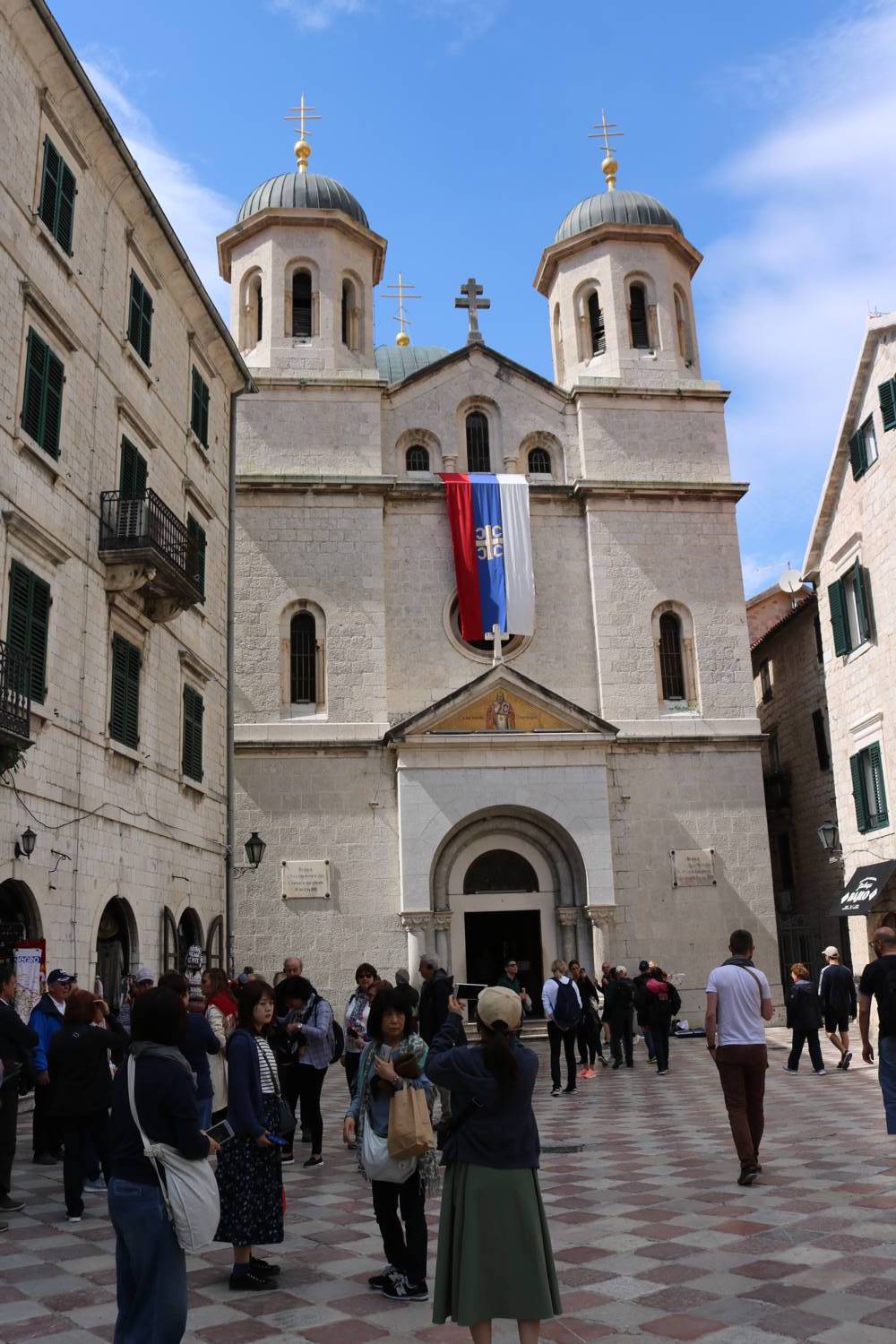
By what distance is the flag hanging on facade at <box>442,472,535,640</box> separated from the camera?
27484 mm

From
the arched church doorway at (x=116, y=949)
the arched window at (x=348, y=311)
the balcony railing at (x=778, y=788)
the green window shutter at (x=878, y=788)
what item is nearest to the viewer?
the arched church doorway at (x=116, y=949)

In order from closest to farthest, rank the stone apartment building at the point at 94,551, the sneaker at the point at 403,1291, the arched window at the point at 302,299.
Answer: the sneaker at the point at 403,1291
the stone apartment building at the point at 94,551
the arched window at the point at 302,299

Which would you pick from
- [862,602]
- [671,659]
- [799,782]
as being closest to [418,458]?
[671,659]

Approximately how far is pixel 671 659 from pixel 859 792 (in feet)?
19.9

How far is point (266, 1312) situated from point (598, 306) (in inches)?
1139

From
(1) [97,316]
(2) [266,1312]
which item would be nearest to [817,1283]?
(2) [266,1312]

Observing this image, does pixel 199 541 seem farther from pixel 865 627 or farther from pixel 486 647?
pixel 865 627

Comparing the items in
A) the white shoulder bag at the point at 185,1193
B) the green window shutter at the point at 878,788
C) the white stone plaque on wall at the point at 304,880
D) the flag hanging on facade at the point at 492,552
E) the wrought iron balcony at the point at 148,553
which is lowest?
the white shoulder bag at the point at 185,1193

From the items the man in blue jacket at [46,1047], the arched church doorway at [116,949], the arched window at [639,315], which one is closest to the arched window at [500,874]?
the arched church doorway at [116,949]

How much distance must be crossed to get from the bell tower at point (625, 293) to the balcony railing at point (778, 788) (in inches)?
476

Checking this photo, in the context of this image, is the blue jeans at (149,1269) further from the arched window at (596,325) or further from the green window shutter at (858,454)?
the arched window at (596,325)

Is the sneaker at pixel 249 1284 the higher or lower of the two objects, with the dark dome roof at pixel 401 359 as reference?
lower

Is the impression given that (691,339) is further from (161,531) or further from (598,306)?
(161,531)

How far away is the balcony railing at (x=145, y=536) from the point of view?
17.2 metres
